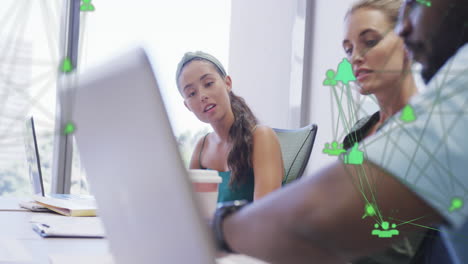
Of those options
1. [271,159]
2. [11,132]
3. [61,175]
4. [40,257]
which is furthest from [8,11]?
[40,257]

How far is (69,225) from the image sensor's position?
767 mm

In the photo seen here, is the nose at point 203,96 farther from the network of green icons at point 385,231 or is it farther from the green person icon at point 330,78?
the network of green icons at point 385,231

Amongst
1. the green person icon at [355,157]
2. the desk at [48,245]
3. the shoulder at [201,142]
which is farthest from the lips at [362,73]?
the shoulder at [201,142]

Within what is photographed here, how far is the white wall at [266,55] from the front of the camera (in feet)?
7.61

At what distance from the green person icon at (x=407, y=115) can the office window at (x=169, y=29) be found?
1.28 metres

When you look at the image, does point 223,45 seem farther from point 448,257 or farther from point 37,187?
point 448,257

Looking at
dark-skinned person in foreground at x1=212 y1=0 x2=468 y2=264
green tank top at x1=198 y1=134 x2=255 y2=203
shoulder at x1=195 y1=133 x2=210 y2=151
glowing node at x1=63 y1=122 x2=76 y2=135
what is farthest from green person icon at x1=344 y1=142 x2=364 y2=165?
shoulder at x1=195 y1=133 x2=210 y2=151

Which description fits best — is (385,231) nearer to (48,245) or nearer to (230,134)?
(48,245)

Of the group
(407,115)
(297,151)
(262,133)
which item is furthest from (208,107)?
(407,115)

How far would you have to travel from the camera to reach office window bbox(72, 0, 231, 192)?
1812 millimetres

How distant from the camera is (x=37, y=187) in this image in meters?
1.17

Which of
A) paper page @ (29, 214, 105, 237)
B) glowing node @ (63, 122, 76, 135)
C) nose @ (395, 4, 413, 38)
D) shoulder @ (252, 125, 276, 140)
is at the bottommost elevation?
paper page @ (29, 214, 105, 237)

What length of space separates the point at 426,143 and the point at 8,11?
1808 millimetres

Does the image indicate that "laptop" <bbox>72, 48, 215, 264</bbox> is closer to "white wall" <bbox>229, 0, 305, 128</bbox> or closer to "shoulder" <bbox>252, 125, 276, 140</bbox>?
"shoulder" <bbox>252, 125, 276, 140</bbox>
